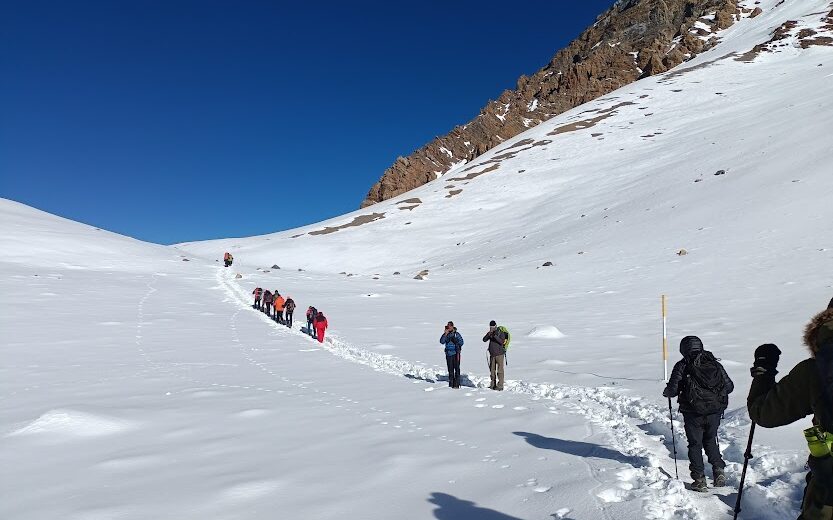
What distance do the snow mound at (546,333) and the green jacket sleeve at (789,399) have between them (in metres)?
14.7

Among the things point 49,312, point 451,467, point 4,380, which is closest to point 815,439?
point 451,467

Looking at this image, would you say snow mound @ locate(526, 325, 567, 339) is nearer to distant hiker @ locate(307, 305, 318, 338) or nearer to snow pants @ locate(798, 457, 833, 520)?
distant hiker @ locate(307, 305, 318, 338)

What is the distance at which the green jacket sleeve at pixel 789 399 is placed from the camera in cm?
267

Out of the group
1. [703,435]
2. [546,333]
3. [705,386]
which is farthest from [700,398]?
[546,333]

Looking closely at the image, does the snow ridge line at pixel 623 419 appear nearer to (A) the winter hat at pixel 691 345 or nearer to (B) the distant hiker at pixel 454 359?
(B) the distant hiker at pixel 454 359

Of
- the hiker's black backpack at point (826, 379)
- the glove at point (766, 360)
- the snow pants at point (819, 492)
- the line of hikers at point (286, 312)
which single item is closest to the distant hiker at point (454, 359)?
the line of hikers at point (286, 312)

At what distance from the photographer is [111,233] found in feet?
177

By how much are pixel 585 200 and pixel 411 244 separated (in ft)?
61.8

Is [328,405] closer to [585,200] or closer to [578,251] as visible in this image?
[578,251]

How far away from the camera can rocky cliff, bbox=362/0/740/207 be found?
128 metres

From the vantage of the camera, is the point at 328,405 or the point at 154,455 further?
the point at 328,405

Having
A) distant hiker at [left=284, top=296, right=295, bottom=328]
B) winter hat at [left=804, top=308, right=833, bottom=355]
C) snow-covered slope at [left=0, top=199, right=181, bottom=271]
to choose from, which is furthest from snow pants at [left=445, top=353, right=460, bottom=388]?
snow-covered slope at [left=0, top=199, right=181, bottom=271]

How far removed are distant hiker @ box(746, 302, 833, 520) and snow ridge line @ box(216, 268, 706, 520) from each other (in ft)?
7.88

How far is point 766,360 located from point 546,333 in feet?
48.8
